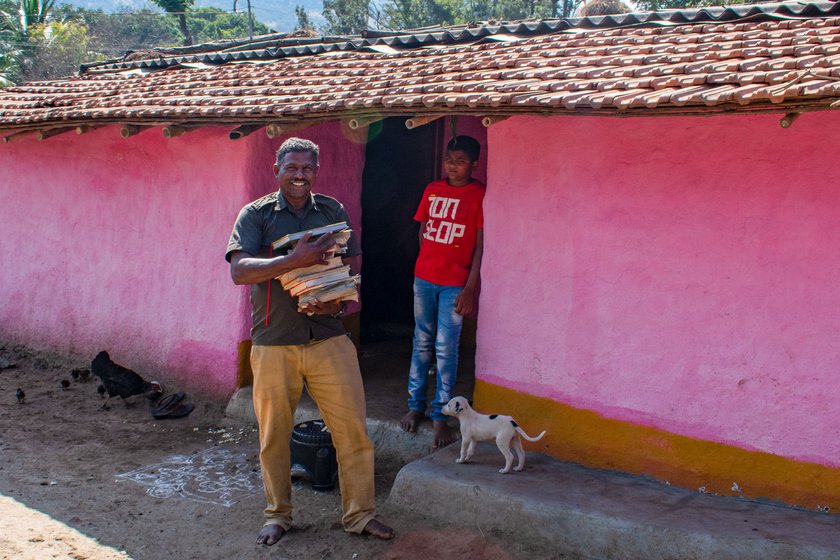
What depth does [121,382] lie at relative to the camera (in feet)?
23.4

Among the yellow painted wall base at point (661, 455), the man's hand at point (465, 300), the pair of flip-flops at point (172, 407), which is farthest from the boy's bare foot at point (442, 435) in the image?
the pair of flip-flops at point (172, 407)

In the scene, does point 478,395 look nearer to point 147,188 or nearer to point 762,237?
point 762,237

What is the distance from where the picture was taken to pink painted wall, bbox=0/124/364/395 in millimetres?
7031

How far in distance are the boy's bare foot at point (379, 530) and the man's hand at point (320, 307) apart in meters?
1.20

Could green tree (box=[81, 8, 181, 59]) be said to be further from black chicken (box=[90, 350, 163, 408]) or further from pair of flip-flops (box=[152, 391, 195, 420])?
pair of flip-flops (box=[152, 391, 195, 420])

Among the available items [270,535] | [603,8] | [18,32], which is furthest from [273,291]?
[18,32]

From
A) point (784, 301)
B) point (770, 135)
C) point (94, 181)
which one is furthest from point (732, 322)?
point (94, 181)

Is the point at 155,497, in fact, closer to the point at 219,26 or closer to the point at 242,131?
the point at 242,131

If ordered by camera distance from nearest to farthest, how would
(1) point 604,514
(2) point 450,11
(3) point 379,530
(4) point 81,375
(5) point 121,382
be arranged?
(1) point 604,514 < (3) point 379,530 < (5) point 121,382 < (4) point 81,375 < (2) point 450,11

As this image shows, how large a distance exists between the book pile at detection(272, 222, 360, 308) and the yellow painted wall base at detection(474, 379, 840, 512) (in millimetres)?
1815

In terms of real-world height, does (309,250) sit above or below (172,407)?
above

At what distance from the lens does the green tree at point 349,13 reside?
127 feet

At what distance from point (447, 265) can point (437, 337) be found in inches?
Answer: 19.3

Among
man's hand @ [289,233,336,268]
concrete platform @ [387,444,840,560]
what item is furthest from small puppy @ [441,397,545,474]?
man's hand @ [289,233,336,268]
